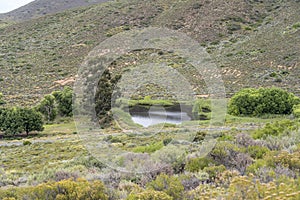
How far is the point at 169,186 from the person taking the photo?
236 inches

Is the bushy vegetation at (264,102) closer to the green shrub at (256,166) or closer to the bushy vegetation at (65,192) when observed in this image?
the green shrub at (256,166)

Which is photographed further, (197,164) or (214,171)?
(197,164)

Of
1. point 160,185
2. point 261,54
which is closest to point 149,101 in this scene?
point 261,54

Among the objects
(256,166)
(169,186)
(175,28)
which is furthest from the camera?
(175,28)

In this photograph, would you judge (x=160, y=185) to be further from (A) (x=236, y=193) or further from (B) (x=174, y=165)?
(B) (x=174, y=165)

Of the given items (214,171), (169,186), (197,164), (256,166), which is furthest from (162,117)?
(169,186)

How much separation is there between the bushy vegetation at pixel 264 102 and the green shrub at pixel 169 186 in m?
22.1

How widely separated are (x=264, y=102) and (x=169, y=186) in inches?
888

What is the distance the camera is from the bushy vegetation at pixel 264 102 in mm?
26422

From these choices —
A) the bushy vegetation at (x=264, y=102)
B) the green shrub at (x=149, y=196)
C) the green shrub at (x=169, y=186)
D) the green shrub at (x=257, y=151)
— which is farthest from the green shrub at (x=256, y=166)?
the bushy vegetation at (x=264, y=102)

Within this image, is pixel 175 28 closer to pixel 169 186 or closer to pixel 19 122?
pixel 19 122

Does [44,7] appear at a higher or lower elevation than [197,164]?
higher

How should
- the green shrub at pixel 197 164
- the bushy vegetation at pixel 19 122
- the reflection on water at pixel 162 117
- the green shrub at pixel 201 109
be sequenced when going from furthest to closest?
1. the green shrub at pixel 201 109
2. the reflection on water at pixel 162 117
3. the bushy vegetation at pixel 19 122
4. the green shrub at pixel 197 164

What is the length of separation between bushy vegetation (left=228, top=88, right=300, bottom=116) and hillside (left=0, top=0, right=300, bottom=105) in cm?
912
